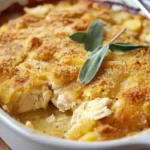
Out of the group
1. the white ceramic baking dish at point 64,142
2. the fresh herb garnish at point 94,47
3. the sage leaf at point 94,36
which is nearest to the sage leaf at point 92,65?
the fresh herb garnish at point 94,47

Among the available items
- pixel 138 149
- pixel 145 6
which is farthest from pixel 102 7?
pixel 138 149

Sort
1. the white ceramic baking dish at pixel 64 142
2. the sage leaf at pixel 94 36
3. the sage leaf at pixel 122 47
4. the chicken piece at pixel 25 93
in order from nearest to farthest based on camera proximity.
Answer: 1. the white ceramic baking dish at pixel 64 142
2. the chicken piece at pixel 25 93
3. the sage leaf at pixel 122 47
4. the sage leaf at pixel 94 36

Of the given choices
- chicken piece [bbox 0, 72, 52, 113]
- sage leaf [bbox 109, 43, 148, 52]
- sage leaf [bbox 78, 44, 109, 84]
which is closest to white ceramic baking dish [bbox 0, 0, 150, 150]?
chicken piece [bbox 0, 72, 52, 113]

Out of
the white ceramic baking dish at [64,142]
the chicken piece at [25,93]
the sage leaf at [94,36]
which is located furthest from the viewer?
the sage leaf at [94,36]

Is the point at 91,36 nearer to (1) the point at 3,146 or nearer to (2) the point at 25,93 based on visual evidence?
(2) the point at 25,93

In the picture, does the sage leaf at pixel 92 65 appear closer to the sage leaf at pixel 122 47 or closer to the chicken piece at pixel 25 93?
the sage leaf at pixel 122 47

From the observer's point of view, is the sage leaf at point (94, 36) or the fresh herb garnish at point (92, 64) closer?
the fresh herb garnish at point (92, 64)

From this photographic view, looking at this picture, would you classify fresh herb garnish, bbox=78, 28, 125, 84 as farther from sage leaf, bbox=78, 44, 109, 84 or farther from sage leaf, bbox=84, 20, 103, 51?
sage leaf, bbox=84, 20, 103, 51
